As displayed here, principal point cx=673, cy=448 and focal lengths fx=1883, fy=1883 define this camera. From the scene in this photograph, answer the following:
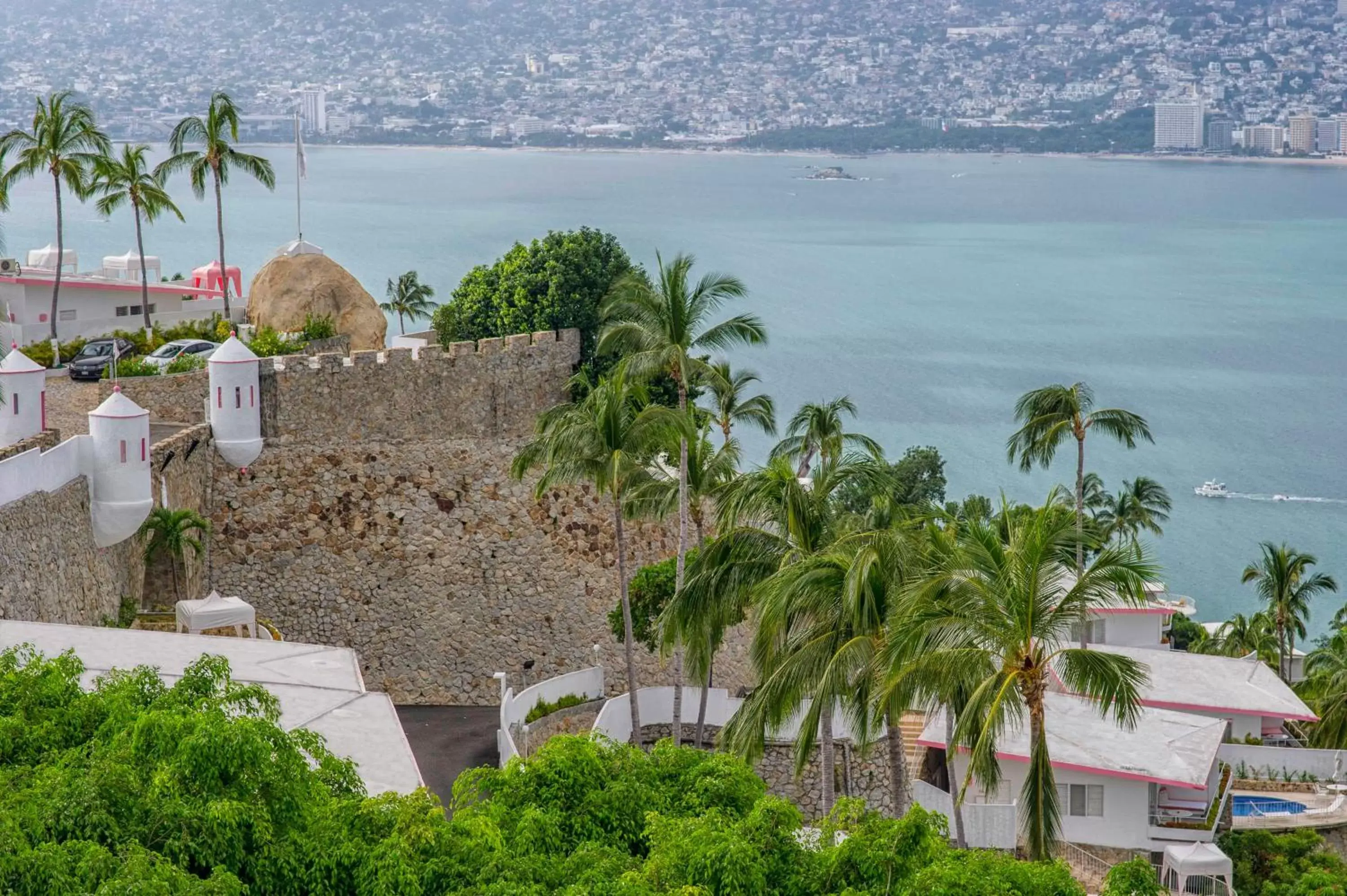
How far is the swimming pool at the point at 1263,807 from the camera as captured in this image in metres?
31.9

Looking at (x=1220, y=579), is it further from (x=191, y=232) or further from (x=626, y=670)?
(x=191, y=232)

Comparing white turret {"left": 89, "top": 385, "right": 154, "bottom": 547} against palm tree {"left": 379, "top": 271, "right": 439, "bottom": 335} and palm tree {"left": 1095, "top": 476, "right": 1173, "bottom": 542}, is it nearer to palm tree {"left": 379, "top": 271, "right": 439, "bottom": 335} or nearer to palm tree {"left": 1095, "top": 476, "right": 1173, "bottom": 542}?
palm tree {"left": 379, "top": 271, "right": 439, "bottom": 335}

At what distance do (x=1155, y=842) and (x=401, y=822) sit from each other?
1870 cm

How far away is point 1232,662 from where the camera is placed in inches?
1529

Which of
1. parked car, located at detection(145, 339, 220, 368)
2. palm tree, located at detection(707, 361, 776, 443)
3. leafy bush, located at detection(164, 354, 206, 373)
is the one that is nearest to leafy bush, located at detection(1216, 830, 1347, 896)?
palm tree, located at detection(707, 361, 776, 443)

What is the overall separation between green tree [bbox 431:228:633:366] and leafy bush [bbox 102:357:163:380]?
6506mm

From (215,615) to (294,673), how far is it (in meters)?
6.43

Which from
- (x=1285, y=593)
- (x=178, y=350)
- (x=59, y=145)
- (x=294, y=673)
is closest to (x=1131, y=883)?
(x=294, y=673)

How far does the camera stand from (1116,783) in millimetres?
30500

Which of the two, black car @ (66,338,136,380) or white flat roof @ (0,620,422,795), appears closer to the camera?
white flat roof @ (0,620,422,795)

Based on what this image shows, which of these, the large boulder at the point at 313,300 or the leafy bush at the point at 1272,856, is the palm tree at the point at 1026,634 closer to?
the leafy bush at the point at 1272,856

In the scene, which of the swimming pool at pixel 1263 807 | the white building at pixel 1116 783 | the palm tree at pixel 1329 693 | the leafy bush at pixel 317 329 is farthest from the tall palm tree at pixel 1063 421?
the leafy bush at pixel 317 329

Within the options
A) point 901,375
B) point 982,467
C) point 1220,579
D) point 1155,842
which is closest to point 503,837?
point 1155,842

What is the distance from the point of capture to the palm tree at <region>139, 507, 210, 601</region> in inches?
1148
